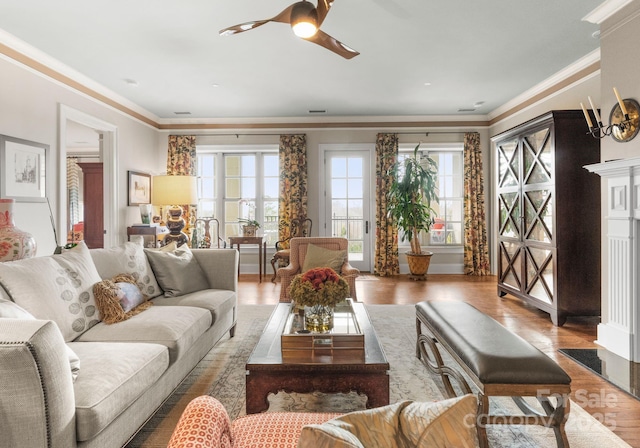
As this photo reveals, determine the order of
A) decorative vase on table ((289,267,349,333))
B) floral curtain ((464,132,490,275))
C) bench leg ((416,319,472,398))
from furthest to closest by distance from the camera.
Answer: floral curtain ((464,132,490,275)) → decorative vase on table ((289,267,349,333)) → bench leg ((416,319,472,398))

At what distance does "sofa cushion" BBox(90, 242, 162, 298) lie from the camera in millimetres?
2553

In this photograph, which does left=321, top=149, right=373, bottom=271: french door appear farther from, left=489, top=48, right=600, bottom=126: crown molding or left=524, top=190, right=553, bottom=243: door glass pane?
left=524, top=190, right=553, bottom=243: door glass pane

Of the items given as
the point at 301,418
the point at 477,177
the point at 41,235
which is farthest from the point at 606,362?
the point at 41,235

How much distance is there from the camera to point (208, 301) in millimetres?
2750

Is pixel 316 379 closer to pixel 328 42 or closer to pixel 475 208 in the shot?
pixel 328 42

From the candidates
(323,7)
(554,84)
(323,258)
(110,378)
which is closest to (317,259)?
(323,258)

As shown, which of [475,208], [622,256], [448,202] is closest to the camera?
[622,256]

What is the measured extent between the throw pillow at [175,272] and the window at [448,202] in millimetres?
4734

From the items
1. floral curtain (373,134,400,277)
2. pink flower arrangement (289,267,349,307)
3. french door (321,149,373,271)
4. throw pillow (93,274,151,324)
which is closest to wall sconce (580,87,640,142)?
pink flower arrangement (289,267,349,307)

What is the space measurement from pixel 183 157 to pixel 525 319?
A: 5.65 m

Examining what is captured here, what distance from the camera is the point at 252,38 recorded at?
3598mm

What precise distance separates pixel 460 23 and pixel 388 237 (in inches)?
149

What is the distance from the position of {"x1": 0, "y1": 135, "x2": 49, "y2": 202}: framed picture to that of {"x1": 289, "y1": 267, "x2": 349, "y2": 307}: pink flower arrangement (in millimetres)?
3144

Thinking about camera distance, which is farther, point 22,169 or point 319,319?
point 22,169
